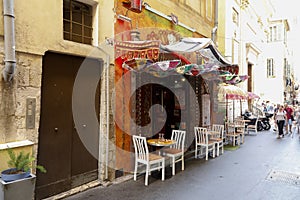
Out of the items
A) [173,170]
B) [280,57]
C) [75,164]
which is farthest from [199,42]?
[280,57]

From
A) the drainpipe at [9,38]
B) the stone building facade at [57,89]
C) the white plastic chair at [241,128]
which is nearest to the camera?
the drainpipe at [9,38]

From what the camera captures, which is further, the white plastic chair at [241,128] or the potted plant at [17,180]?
the white plastic chair at [241,128]

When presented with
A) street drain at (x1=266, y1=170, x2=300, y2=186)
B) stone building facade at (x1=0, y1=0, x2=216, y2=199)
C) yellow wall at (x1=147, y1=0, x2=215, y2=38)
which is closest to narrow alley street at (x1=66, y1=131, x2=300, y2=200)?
street drain at (x1=266, y1=170, x2=300, y2=186)

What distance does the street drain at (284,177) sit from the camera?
528cm

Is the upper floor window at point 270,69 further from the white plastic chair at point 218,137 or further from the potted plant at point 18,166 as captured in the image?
the potted plant at point 18,166

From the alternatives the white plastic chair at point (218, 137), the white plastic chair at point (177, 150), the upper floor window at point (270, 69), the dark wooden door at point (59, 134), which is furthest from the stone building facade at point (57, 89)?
the upper floor window at point (270, 69)

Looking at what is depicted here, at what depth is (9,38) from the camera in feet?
11.4

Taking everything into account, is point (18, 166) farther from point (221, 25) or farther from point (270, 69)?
point (270, 69)

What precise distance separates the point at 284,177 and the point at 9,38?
6.30 metres

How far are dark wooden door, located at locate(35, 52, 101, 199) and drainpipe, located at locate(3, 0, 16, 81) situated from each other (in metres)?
0.71

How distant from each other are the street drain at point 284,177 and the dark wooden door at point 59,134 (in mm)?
4297

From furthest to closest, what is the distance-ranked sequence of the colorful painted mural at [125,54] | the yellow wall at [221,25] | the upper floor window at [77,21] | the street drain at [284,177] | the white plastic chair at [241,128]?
the yellow wall at [221,25]
the white plastic chair at [241,128]
the street drain at [284,177]
the colorful painted mural at [125,54]
the upper floor window at [77,21]

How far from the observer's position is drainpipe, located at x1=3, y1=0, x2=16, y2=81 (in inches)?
135

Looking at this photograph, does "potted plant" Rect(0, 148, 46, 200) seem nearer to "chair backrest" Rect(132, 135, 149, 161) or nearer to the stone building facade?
the stone building facade
